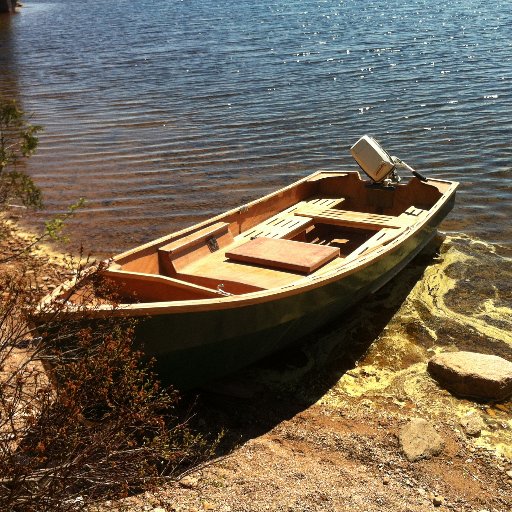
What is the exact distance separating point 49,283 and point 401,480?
19.1 ft

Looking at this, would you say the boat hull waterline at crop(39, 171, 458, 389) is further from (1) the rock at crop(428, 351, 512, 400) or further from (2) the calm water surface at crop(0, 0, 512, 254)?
(2) the calm water surface at crop(0, 0, 512, 254)

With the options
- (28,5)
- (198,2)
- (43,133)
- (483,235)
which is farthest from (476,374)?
(28,5)

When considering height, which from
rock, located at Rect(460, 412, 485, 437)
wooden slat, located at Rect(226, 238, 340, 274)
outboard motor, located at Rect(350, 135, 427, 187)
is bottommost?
rock, located at Rect(460, 412, 485, 437)

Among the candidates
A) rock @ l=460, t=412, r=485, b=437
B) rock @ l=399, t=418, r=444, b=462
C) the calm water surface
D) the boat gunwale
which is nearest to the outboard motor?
the calm water surface

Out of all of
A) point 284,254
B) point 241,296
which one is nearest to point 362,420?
point 241,296

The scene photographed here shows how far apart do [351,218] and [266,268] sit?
2.67 m

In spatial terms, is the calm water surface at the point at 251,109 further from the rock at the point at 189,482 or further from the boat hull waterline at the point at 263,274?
the rock at the point at 189,482

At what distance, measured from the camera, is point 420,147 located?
17406 millimetres

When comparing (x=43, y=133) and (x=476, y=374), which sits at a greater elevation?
(x=43, y=133)

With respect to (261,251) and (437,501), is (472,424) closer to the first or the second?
(437,501)

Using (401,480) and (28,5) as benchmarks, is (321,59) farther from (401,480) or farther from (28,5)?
(28,5)

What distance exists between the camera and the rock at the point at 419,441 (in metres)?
7.05

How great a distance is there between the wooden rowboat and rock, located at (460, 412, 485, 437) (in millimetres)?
2072

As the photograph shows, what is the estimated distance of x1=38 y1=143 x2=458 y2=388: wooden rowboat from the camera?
7188 millimetres
